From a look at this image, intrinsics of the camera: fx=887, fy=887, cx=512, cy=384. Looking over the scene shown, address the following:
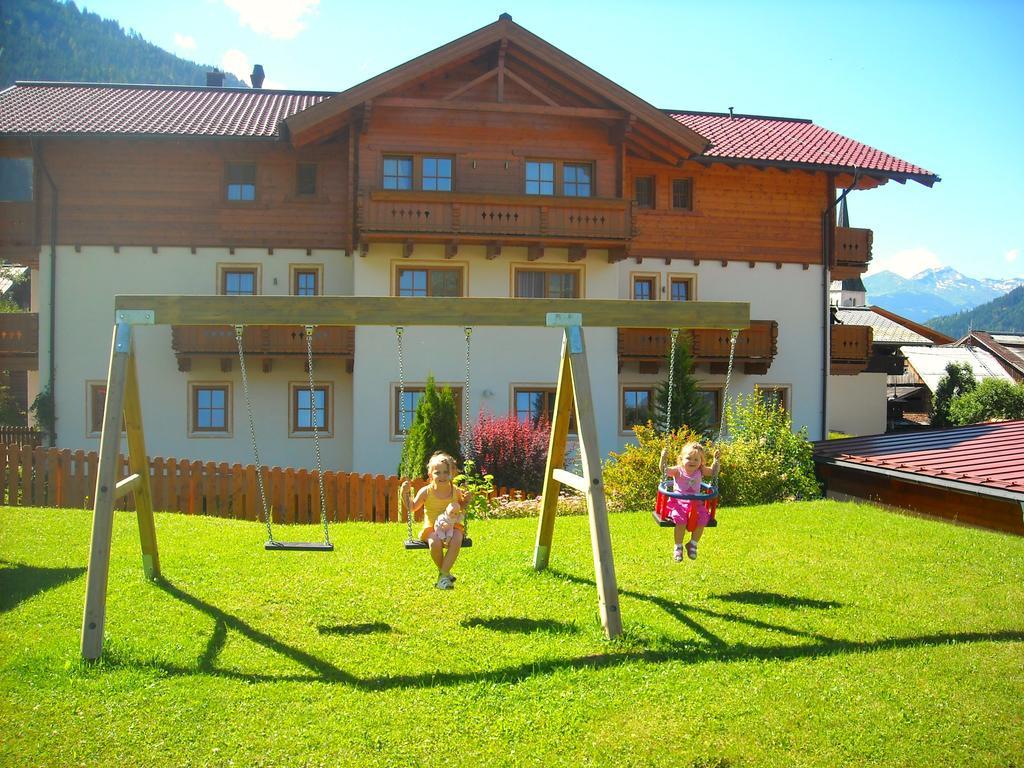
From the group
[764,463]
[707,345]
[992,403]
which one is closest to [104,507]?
[764,463]

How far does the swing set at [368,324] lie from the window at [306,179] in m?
14.0

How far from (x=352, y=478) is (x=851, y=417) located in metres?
32.7

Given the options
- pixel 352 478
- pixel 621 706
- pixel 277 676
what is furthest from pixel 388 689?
pixel 352 478

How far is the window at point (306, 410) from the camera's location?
21422mm

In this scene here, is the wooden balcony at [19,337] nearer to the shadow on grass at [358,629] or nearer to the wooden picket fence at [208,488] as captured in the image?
the wooden picket fence at [208,488]

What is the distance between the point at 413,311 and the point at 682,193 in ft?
54.5

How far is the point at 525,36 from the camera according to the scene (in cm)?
1969

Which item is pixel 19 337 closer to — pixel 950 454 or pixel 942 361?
pixel 950 454

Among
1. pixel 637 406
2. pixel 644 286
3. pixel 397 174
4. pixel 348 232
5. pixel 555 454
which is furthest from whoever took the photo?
pixel 644 286

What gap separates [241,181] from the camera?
21.1 m

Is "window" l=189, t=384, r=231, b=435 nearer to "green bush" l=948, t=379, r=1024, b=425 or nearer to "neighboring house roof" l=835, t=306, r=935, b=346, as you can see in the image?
"green bush" l=948, t=379, r=1024, b=425

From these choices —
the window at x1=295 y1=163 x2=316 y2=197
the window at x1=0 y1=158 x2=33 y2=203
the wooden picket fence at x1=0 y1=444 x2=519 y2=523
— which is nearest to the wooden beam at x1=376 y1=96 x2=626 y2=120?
the window at x1=295 y1=163 x2=316 y2=197

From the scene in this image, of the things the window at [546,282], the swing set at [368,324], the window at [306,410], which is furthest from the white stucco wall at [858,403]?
the swing set at [368,324]

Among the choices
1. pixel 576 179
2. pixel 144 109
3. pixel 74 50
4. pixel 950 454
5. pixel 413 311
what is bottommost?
pixel 950 454
